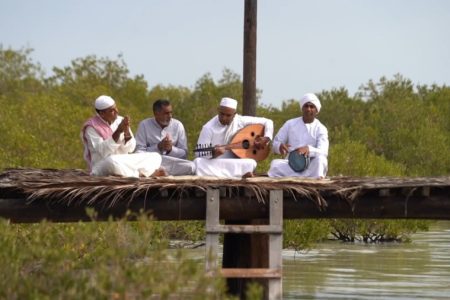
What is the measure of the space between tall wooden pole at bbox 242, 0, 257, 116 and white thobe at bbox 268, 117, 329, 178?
172cm

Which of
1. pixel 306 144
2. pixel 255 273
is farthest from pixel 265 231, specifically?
pixel 306 144

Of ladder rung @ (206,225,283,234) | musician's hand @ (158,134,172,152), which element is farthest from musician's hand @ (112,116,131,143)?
ladder rung @ (206,225,283,234)

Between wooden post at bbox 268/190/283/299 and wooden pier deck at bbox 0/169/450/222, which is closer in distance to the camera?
wooden pier deck at bbox 0/169/450/222

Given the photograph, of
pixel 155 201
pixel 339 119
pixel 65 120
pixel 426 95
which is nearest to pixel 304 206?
pixel 155 201

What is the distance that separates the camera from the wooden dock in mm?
13047

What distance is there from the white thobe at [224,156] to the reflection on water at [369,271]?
13.6 feet

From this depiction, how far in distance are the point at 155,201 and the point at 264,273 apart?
3.91 ft

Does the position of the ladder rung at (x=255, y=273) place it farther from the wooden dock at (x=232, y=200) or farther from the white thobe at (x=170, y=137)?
the white thobe at (x=170, y=137)

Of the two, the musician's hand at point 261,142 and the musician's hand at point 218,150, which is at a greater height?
the musician's hand at point 261,142

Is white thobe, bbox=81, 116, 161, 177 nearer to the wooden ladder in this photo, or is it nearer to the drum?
the wooden ladder

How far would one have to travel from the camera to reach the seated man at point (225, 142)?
1442cm

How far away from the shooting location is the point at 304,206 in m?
13.7

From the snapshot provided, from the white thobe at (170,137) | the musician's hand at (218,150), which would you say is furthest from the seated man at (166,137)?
the musician's hand at (218,150)

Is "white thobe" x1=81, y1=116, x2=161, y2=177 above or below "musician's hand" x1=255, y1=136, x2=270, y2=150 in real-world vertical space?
below
